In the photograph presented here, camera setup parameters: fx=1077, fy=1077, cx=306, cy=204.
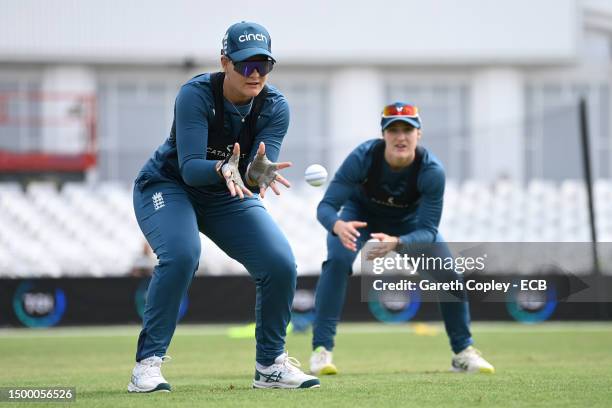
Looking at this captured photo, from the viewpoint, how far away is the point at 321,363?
8.41 meters

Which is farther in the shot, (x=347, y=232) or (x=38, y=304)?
(x=38, y=304)

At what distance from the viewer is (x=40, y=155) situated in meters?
25.0

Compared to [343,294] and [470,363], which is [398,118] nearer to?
[343,294]

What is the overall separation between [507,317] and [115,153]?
11.6 m

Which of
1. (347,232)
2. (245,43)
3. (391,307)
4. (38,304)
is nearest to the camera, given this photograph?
(245,43)

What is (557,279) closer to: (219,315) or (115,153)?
(219,315)

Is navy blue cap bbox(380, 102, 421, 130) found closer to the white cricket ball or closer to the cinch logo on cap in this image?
the white cricket ball

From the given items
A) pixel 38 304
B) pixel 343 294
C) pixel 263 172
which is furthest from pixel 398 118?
pixel 38 304

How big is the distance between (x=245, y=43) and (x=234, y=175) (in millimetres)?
784

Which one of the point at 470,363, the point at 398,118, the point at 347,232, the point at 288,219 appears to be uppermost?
the point at 398,118

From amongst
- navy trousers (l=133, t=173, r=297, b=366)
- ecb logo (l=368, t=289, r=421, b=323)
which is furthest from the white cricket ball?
ecb logo (l=368, t=289, r=421, b=323)

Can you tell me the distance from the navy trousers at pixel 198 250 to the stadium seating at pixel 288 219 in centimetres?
1431

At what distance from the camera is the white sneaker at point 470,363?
823cm

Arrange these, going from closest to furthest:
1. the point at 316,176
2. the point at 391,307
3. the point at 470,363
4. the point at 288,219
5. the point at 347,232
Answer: the point at 347,232 → the point at 316,176 → the point at 470,363 → the point at 391,307 → the point at 288,219
